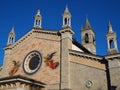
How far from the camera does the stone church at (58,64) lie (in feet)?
72.0

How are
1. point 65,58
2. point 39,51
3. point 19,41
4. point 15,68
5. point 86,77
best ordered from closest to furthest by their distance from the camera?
point 86,77, point 65,58, point 39,51, point 15,68, point 19,41

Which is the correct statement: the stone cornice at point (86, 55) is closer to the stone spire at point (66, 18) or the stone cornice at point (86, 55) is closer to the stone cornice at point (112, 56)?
the stone cornice at point (112, 56)

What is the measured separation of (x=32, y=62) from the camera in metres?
27.0

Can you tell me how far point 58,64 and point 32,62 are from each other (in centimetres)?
472

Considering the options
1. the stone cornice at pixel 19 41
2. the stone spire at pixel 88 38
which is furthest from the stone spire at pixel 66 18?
the stone spire at pixel 88 38

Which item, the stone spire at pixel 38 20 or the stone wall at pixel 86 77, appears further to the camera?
the stone spire at pixel 38 20

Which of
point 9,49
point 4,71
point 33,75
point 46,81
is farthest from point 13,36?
point 46,81

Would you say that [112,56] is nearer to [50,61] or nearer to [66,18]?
[50,61]

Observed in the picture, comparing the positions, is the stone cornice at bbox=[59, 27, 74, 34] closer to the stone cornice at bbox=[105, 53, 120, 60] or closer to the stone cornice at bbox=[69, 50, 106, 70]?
the stone cornice at bbox=[69, 50, 106, 70]

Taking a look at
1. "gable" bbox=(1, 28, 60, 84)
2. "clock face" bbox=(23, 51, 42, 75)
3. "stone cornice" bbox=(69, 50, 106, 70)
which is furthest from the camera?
"clock face" bbox=(23, 51, 42, 75)

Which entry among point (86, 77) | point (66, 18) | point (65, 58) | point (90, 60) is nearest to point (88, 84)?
point (86, 77)

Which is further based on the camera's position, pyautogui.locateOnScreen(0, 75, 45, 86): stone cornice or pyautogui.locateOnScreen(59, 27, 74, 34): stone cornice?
pyautogui.locateOnScreen(59, 27, 74, 34): stone cornice

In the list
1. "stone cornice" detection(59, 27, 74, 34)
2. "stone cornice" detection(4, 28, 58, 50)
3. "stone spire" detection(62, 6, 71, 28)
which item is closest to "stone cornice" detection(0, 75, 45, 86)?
"stone cornice" detection(59, 27, 74, 34)

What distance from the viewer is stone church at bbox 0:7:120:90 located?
72.0ft
